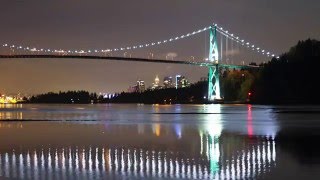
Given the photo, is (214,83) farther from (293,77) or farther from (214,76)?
(293,77)

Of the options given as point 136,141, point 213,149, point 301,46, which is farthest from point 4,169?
point 301,46

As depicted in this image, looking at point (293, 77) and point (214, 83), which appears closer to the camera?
point (293, 77)

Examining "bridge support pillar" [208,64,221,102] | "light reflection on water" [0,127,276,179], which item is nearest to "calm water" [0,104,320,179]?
"light reflection on water" [0,127,276,179]

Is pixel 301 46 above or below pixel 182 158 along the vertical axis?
above

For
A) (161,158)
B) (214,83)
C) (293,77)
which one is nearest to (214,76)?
(214,83)

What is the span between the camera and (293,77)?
80.5 meters

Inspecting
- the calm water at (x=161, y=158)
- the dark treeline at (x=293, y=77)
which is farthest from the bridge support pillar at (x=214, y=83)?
the calm water at (x=161, y=158)

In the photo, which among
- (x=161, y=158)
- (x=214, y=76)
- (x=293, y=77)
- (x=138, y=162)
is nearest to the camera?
(x=138, y=162)

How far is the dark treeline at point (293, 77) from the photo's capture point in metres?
79.3

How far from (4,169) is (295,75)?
7072 centimetres

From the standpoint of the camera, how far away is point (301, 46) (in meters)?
86.1

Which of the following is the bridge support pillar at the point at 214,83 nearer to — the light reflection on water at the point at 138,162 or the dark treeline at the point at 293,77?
the dark treeline at the point at 293,77

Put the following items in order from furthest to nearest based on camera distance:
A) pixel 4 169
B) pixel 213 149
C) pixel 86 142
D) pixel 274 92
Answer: pixel 274 92 → pixel 86 142 → pixel 213 149 → pixel 4 169

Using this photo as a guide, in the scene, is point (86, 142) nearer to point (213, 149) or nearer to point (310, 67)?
point (213, 149)
